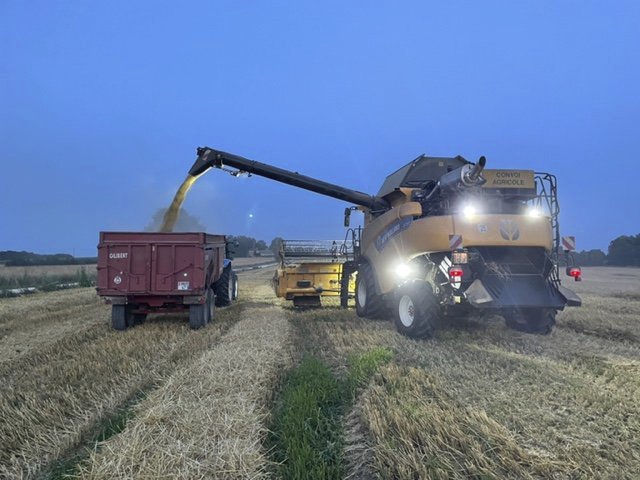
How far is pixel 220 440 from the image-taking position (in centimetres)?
311

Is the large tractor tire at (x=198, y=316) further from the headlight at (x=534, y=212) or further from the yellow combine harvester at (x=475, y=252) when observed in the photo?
the headlight at (x=534, y=212)

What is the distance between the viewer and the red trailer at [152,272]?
8.33 meters

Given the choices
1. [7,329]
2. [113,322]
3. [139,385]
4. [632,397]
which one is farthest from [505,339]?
[7,329]

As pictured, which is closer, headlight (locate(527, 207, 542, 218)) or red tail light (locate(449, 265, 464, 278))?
red tail light (locate(449, 265, 464, 278))

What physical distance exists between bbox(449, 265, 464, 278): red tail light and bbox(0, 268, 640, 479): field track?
1014 millimetres

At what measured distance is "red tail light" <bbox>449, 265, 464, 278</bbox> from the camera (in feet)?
21.0

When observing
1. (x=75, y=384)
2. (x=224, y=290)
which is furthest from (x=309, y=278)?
(x=75, y=384)

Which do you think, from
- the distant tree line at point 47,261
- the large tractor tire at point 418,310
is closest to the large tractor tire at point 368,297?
the large tractor tire at point 418,310

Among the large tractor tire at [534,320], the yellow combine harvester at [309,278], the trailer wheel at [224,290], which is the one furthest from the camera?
the trailer wheel at [224,290]

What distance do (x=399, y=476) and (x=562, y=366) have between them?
10.9 feet

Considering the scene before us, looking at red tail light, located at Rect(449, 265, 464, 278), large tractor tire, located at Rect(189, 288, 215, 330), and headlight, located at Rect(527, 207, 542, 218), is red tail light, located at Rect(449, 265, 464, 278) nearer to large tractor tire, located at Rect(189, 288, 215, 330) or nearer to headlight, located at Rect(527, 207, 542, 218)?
headlight, located at Rect(527, 207, 542, 218)

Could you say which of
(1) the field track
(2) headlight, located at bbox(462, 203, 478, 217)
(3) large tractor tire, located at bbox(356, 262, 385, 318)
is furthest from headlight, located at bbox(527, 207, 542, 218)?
(3) large tractor tire, located at bbox(356, 262, 385, 318)

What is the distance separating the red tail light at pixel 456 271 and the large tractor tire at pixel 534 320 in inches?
68.1

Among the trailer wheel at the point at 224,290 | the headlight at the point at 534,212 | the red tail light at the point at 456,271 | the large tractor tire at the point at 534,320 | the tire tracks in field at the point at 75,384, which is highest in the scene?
the headlight at the point at 534,212
